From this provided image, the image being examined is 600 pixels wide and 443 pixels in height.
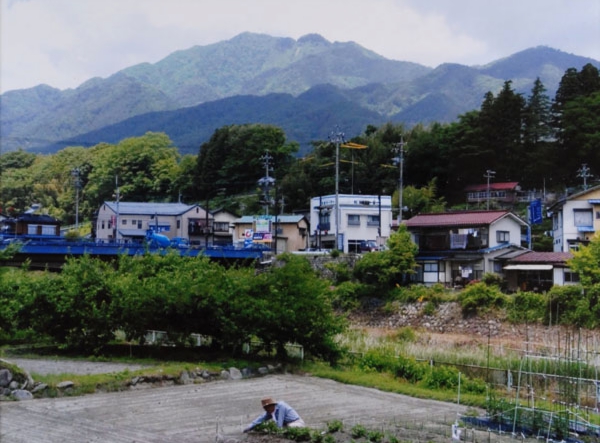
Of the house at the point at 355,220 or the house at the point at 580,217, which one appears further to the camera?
the house at the point at 355,220

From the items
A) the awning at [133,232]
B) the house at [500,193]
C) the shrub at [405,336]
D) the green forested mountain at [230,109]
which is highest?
the green forested mountain at [230,109]

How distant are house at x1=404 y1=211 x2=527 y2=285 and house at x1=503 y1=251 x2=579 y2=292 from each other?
Answer: 1037 mm

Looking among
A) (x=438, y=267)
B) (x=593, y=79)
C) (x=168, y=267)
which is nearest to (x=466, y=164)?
(x=593, y=79)

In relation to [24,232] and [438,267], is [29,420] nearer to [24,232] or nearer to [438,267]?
[438,267]

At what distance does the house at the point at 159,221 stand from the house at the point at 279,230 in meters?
4.29

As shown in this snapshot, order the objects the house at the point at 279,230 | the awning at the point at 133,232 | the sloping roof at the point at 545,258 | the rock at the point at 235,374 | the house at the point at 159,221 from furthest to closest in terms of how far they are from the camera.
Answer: the house at the point at 159,221, the awning at the point at 133,232, the house at the point at 279,230, the sloping roof at the point at 545,258, the rock at the point at 235,374

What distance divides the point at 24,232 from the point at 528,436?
164 feet

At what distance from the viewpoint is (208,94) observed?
656 feet

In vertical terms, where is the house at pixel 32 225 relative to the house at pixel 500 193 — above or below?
below

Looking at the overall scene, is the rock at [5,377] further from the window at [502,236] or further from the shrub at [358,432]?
the window at [502,236]

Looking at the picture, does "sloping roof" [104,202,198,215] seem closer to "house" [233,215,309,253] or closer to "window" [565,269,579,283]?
"house" [233,215,309,253]

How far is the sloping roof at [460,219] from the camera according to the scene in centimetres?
3564

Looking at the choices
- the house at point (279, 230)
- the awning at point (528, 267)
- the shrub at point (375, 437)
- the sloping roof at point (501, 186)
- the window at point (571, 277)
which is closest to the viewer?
the shrub at point (375, 437)

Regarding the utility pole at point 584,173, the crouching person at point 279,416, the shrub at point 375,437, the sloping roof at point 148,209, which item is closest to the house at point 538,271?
the utility pole at point 584,173
